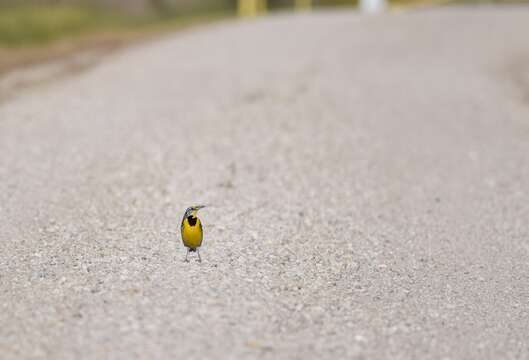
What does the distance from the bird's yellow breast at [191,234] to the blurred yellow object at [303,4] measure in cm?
1862

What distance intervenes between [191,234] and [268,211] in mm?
1704

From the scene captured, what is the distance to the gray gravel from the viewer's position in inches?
197

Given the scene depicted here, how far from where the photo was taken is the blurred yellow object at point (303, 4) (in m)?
23.5

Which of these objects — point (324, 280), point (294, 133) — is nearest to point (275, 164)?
point (294, 133)

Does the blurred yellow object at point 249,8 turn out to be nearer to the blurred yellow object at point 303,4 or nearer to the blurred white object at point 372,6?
the blurred yellow object at point 303,4

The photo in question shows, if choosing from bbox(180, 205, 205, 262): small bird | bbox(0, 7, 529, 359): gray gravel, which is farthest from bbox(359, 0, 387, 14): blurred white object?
bbox(180, 205, 205, 262): small bird

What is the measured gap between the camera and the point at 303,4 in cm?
2370

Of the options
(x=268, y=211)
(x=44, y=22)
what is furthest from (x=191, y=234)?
(x=44, y=22)

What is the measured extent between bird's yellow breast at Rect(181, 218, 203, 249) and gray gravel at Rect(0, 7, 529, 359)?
187 mm

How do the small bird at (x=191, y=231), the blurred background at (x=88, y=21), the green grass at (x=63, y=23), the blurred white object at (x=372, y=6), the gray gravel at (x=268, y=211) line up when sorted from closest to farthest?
the gray gravel at (x=268, y=211) < the small bird at (x=191, y=231) < the blurred background at (x=88, y=21) < the green grass at (x=63, y=23) < the blurred white object at (x=372, y=6)

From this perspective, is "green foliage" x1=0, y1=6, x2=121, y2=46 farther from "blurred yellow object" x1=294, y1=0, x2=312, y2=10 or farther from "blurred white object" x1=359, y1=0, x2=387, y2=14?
"blurred white object" x1=359, y1=0, x2=387, y2=14

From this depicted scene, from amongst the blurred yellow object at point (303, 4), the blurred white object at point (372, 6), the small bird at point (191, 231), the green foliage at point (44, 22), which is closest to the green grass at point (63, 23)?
the green foliage at point (44, 22)

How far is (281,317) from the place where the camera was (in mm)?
5152

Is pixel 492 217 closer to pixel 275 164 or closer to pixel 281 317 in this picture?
pixel 275 164
